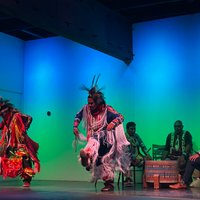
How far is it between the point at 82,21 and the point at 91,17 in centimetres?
31

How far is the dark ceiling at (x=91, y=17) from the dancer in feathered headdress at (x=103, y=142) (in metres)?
1.22

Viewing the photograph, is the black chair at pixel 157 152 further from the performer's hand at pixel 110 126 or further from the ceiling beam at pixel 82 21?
the performer's hand at pixel 110 126

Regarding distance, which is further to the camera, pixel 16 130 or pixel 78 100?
pixel 78 100

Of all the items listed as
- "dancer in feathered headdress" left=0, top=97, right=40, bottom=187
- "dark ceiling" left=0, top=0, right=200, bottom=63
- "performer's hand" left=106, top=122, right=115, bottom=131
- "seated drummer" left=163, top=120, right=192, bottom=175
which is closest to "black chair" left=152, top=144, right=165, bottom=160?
"seated drummer" left=163, top=120, right=192, bottom=175

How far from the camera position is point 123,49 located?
7.91 metres

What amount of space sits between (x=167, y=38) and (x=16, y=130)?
3.26 metres

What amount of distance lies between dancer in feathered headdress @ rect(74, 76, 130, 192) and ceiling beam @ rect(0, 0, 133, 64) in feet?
3.82

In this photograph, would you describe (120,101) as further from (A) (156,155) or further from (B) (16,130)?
(B) (16,130)

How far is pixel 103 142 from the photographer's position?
5836 millimetres

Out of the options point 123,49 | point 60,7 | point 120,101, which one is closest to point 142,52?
point 123,49

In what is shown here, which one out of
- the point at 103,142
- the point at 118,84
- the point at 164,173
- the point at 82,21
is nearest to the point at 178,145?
the point at 164,173

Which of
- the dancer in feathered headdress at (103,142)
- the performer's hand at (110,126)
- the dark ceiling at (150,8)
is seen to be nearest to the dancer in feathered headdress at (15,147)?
the dancer in feathered headdress at (103,142)

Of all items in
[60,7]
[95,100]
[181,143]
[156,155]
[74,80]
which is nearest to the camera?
[95,100]

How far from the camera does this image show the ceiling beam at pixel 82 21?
5.80m
